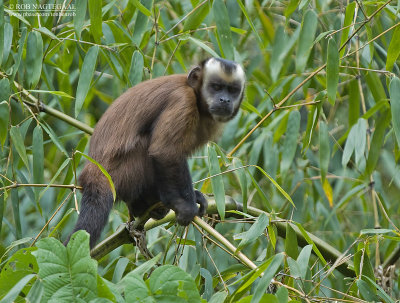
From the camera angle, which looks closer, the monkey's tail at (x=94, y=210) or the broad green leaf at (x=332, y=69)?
the broad green leaf at (x=332, y=69)

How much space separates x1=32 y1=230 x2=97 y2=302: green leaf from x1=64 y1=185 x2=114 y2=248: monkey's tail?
120 centimetres

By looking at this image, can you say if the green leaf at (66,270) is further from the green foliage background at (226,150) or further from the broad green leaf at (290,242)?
the broad green leaf at (290,242)

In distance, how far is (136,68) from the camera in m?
4.29

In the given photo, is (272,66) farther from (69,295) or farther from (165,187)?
(69,295)

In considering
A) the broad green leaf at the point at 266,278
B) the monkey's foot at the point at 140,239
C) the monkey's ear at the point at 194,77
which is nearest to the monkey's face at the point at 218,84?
the monkey's ear at the point at 194,77

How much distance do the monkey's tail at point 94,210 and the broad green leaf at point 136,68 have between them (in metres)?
0.87

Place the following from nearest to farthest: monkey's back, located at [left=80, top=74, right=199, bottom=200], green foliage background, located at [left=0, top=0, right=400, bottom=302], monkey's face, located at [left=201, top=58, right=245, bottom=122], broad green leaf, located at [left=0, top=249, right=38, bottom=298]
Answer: broad green leaf, located at [left=0, top=249, right=38, bottom=298] < green foliage background, located at [left=0, top=0, right=400, bottom=302] < monkey's back, located at [left=80, top=74, right=199, bottom=200] < monkey's face, located at [left=201, top=58, right=245, bottom=122]

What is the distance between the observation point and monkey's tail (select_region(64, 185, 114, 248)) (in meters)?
3.62

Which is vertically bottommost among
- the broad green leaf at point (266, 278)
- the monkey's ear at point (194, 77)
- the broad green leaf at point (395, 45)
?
the broad green leaf at point (266, 278)

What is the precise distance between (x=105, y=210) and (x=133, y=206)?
60cm

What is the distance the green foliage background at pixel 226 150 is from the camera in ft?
8.98

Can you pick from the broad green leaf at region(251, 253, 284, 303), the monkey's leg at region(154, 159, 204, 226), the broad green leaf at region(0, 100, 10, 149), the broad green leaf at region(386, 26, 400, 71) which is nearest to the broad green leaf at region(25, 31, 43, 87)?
the broad green leaf at region(0, 100, 10, 149)

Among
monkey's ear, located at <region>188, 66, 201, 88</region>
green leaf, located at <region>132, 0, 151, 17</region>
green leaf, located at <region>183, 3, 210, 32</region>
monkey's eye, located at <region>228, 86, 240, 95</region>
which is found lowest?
monkey's eye, located at <region>228, 86, 240, 95</region>

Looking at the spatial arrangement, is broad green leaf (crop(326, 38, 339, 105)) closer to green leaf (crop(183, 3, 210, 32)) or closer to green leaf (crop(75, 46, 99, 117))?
green leaf (crop(183, 3, 210, 32))
